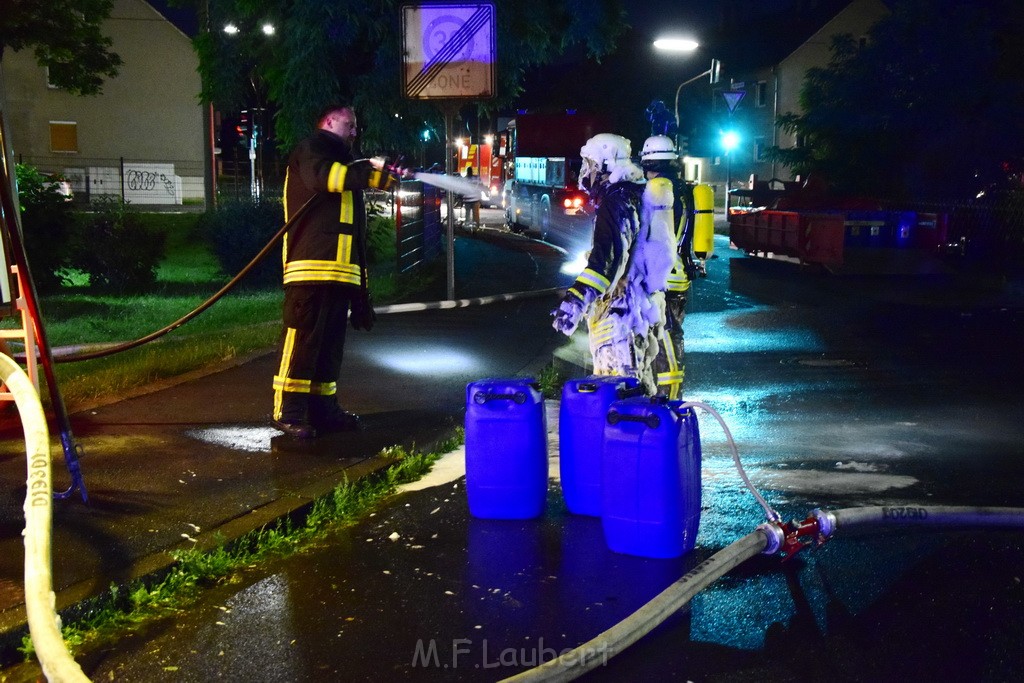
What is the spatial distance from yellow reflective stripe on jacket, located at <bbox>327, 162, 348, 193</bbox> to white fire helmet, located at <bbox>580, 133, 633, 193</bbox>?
1.41m

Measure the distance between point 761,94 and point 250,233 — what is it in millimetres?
49249

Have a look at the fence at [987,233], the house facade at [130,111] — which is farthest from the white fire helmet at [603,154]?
the house facade at [130,111]

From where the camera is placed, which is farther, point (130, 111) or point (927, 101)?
point (130, 111)

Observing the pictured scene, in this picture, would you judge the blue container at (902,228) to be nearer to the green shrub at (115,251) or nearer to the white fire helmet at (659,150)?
the green shrub at (115,251)

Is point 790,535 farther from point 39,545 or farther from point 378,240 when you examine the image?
point 378,240

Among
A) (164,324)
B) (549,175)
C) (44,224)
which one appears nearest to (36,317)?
(164,324)

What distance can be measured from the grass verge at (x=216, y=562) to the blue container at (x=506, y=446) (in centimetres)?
70

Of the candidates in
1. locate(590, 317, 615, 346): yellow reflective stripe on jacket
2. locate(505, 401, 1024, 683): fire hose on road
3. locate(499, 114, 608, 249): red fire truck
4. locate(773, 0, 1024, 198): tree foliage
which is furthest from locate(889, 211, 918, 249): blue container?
locate(505, 401, 1024, 683): fire hose on road

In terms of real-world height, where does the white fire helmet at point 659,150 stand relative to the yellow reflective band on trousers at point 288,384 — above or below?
above

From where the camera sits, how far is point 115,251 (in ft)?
50.1

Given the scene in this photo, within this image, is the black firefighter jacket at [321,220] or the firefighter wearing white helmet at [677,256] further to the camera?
the firefighter wearing white helmet at [677,256]

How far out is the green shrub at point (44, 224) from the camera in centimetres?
1394

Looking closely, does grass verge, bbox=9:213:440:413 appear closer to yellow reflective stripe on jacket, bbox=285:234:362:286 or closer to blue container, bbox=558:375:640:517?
yellow reflective stripe on jacket, bbox=285:234:362:286

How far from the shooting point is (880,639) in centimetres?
413
